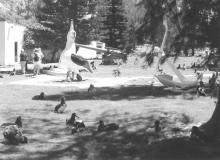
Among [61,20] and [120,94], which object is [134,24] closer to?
[120,94]

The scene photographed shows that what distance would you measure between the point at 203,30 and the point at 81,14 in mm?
31103

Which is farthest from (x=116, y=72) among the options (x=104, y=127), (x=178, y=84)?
(x=104, y=127)

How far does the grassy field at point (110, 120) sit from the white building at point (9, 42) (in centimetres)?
1447

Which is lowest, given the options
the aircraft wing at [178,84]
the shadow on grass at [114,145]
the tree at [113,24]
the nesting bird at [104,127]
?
the shadow on grass at [114,145]

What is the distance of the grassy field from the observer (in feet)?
30.3

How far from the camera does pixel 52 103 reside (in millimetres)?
15672

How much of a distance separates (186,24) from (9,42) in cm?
2795

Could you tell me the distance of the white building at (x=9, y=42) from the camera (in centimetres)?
3431

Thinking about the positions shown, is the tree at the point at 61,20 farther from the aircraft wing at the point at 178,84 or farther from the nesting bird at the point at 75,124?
the nesting bird at the point at 75,124

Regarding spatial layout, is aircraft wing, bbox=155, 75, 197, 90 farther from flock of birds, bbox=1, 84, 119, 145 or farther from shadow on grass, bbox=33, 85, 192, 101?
flock of birds, bbox=1, 84, 119, 145

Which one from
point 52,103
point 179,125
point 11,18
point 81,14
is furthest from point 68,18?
point 179,125

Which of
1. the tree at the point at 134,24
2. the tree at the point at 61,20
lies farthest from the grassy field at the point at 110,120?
the tree at the point at 61,20

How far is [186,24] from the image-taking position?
30.8 ft

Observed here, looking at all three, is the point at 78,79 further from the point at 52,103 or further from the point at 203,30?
the point at 203,30
